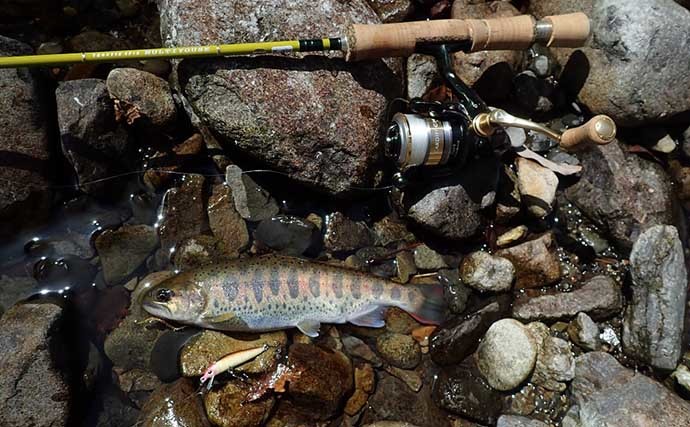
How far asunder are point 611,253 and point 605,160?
0.93m

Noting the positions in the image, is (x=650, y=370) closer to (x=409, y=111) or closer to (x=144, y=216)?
(x=409, y=111)

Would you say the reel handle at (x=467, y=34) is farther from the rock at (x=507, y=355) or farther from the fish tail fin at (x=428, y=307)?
→ the rock at (x=507, y=355)

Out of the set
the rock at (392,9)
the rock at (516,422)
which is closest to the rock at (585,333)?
the rock at (516,422)

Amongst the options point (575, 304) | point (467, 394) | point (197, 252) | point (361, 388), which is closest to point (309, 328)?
point (361, 388)

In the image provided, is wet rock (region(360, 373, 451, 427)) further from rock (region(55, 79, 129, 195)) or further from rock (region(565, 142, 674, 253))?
rock (region(55, 79, 129, 195))

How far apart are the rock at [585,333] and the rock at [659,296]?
0.33 metres

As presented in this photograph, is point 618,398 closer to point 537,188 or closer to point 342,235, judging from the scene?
point 537,188

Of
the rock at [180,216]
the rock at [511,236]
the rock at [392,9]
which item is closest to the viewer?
the rock at [180,216]

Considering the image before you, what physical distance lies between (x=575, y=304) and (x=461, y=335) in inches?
45.7

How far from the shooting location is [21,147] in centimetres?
472

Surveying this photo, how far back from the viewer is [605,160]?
5.48 metres

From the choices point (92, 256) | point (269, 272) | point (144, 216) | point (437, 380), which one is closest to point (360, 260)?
point (269, 272)

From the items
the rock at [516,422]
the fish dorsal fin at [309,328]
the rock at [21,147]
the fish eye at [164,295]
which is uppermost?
the rock at [21,147]

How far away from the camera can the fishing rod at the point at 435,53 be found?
427 cm
